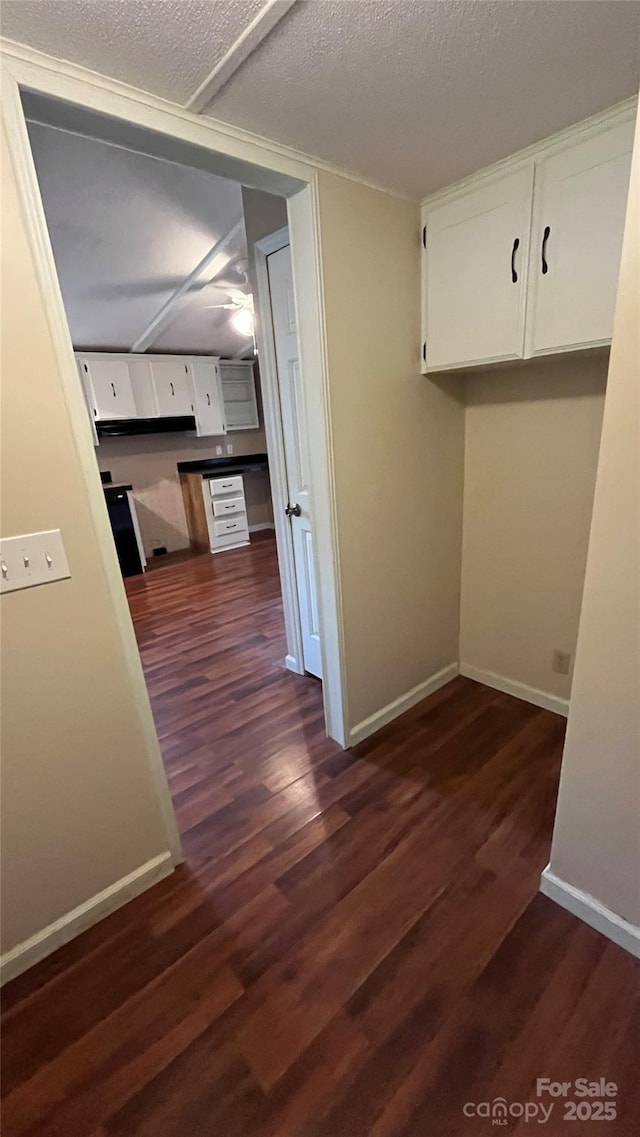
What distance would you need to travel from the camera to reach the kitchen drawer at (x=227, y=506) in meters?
5.44

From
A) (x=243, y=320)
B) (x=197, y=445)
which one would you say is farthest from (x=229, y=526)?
(x=243, y=320)

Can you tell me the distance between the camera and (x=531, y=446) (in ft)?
6.78

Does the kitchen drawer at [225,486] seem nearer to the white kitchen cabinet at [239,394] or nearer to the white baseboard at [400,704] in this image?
the white kitchen cabinet at [239,394]

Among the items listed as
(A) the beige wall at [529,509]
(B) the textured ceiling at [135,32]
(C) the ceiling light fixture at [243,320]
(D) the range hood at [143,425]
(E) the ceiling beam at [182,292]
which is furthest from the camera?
(D) the range hood at [143,425]

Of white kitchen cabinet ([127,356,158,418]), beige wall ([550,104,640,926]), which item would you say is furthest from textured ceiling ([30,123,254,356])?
beige wall ([550,104,640,926])

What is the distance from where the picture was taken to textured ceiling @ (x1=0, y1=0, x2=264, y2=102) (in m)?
0.91

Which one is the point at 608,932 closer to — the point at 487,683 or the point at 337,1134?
the point at 337,1134

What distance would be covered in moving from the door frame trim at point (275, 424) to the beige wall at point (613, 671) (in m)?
1.55

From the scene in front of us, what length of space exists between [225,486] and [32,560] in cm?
449

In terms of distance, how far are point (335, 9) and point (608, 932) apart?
89.9 inches

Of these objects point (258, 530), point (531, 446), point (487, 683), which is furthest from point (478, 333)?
point (258, 530)

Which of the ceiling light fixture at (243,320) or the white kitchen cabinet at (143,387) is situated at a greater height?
the ceiling light fixture at (243,320)

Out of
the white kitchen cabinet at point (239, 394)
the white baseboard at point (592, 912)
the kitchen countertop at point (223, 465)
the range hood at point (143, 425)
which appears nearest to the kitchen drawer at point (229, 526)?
the kitchen countertop at point (223, 465)

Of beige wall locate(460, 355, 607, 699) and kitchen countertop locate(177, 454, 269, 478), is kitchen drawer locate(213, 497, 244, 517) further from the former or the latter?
beige wall locate(460, 355, 607, 699)
